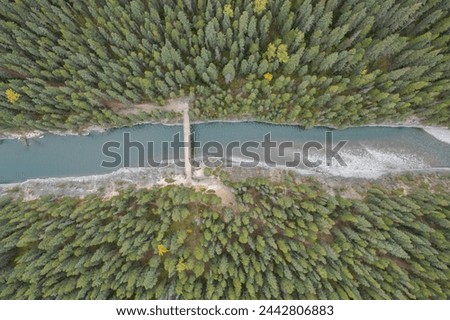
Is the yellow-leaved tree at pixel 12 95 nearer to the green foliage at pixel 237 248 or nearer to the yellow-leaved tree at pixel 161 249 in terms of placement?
the green foliage at pixel 237 248

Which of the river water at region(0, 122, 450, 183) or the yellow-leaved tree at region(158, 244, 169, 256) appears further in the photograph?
the river water at region(0, 122, 450, 183)

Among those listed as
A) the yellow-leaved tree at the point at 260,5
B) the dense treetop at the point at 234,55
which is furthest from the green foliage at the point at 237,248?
the yellow-leaved tree at the point at 260,5

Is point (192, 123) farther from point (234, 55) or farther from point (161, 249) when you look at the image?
point (161, 249)

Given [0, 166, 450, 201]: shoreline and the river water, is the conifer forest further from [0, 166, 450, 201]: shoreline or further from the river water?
the river water

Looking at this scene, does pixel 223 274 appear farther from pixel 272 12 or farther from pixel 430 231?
pixel 272 12

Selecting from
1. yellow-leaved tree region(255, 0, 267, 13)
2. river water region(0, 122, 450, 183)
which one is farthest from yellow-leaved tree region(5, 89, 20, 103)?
yellow-leaved tree region(255, 0, 267, 13)

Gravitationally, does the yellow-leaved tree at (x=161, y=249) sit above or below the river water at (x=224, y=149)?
below
